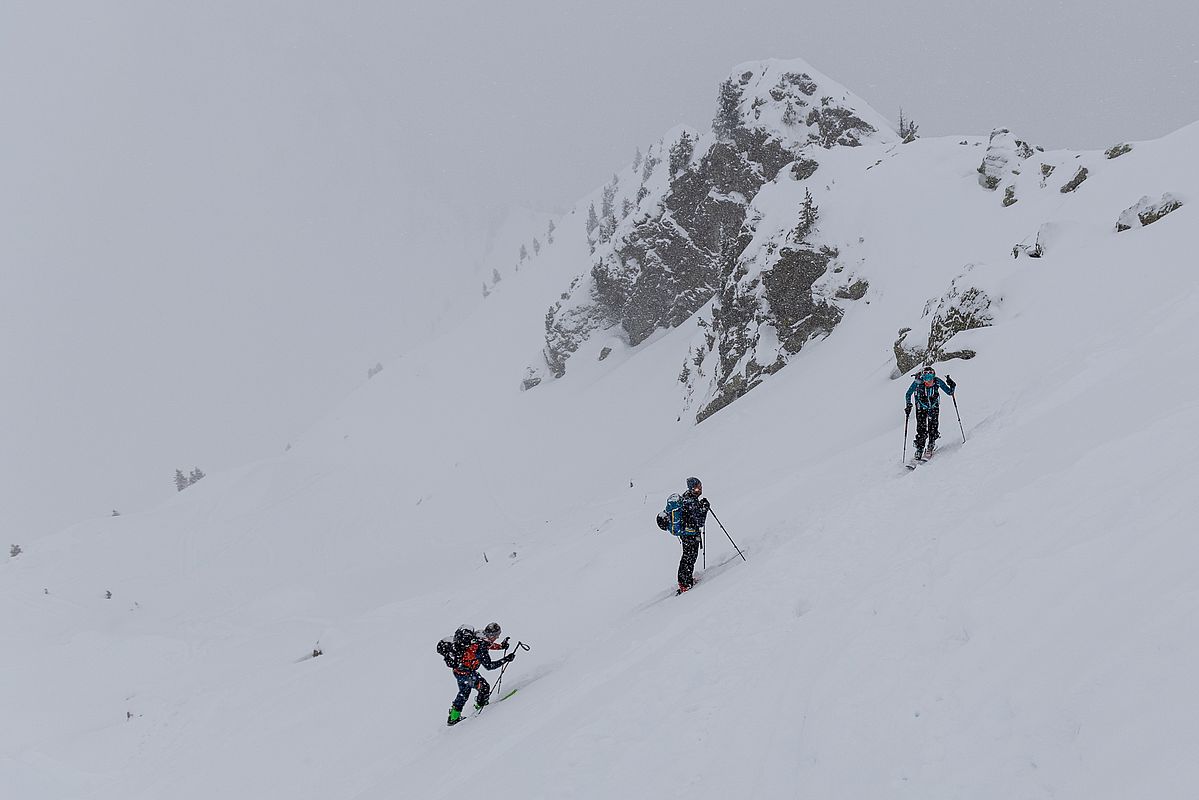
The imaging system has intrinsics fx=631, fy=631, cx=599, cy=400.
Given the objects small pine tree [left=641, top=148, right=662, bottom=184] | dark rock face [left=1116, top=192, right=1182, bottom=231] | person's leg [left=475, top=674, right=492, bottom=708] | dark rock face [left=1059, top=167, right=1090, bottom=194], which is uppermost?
small pine tree [left=641, top=148, right=662, bottom=184]

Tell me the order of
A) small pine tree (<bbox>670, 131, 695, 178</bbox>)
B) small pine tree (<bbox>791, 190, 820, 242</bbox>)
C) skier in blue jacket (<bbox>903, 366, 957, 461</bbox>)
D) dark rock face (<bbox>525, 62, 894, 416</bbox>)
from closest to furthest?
skier in blue jacket (<bbox>903, 366, 957, 461</bbox>), dark rock face (<bbox>525, 62, 894, 416</bbox>), small pine tree (<bbox>791, 190, 820, 242</bbox>), small pine tree (<bbox>670, 131, 695, 178</bbox>)

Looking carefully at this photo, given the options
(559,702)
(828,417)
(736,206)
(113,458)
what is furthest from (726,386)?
(113,458)

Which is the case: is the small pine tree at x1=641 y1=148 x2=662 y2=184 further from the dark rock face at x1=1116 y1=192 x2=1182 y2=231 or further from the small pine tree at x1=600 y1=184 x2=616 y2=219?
the dark rock face at x1=1116 y1=192 x2=1182 y2=231

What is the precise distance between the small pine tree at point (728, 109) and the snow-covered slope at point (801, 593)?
13922 millimetres

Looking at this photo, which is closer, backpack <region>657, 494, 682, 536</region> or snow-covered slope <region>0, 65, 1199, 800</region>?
snow-covered slope <region>0, 65, 1199, 800</region>

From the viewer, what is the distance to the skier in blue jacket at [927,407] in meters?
12.4

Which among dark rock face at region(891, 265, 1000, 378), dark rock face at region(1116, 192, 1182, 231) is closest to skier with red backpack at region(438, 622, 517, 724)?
dark rock face at region(891, 265, 1000, 378)

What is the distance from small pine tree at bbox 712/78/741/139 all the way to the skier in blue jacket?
4553 centimetres

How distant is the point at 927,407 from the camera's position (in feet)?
41.0

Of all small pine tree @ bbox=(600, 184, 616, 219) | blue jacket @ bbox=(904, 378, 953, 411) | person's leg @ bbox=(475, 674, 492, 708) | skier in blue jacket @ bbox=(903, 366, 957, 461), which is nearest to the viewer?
person's leg @ bbox=(475, 674, 492, 708)

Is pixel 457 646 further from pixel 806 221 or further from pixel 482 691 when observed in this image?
pixel 806 221

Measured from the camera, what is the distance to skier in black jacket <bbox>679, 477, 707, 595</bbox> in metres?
11.9

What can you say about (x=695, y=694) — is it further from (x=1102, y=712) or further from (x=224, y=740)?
(x=224, y=740)

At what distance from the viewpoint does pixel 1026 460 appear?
9188 mm
